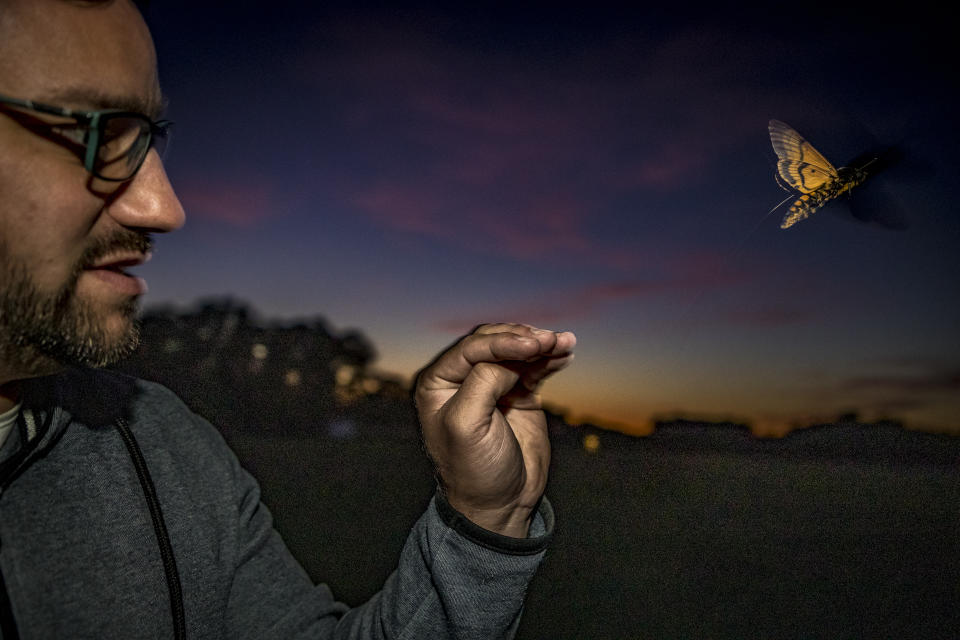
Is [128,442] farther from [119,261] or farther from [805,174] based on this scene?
[805,174]

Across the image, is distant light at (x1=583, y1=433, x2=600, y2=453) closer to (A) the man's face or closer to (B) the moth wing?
(B) the moth wing

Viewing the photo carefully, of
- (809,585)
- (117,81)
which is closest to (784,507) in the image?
(809,585)

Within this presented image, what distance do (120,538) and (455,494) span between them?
92cm

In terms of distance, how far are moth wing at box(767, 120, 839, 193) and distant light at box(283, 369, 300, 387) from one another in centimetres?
3324

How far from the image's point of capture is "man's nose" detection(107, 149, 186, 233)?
1.19 meters

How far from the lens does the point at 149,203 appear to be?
48.2 inches

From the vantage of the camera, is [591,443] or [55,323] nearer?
[55,323]

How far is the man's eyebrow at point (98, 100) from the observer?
1.01 meters

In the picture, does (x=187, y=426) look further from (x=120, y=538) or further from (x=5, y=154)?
(x=5, y=154)

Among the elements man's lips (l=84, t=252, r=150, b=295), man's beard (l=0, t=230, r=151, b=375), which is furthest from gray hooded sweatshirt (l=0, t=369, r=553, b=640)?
man's lips (l=84, t=252, r=150, b=295)

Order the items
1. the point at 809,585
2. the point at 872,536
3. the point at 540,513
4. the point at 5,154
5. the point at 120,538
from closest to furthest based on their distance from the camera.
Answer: the point at 5,154 < the point at 120,538 < the point at 540,513 < the point at 809,585 < the point at 872,536

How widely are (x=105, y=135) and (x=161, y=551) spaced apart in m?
1.09

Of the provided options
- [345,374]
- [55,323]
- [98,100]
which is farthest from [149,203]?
[345,374]

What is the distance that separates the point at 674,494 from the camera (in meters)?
9.38
